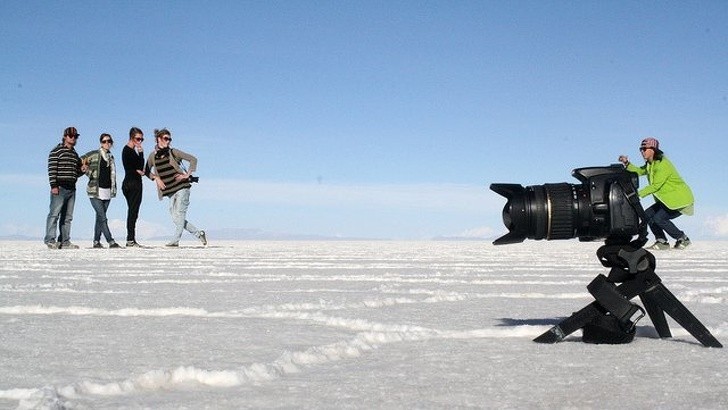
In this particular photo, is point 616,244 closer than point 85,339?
No

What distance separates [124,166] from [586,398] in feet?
28.9

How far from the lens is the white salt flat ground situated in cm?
122

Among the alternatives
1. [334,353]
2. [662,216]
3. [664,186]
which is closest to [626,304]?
[334,353]

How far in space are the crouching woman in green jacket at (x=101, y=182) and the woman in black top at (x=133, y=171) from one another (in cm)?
21

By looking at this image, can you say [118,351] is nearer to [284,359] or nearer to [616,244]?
[284,359]

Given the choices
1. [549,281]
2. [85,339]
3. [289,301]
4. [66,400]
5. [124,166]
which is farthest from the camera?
[124,166]

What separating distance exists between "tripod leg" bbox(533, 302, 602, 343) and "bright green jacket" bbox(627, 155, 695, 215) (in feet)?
22.3

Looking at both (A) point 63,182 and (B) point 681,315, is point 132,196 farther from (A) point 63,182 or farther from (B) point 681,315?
(B) point 681,315

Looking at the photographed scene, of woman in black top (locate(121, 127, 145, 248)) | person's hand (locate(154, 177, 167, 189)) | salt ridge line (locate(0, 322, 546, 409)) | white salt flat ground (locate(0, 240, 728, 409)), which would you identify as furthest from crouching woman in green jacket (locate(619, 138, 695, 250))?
salt ridge line (locate(0, 322, 546, 409))

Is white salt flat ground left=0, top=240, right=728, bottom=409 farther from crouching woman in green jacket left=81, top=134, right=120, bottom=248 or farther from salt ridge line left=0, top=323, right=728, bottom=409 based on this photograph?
crouching woman in green jacket left=81, top=134, right=120, bottom=248

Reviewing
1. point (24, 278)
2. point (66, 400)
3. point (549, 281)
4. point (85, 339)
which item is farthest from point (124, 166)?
point (66, 400)

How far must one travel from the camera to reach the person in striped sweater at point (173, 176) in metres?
9.14

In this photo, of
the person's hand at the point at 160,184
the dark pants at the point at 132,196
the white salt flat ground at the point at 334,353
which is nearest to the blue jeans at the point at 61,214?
the dark pants at the point at 132,196

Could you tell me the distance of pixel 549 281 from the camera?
378 centimetres
